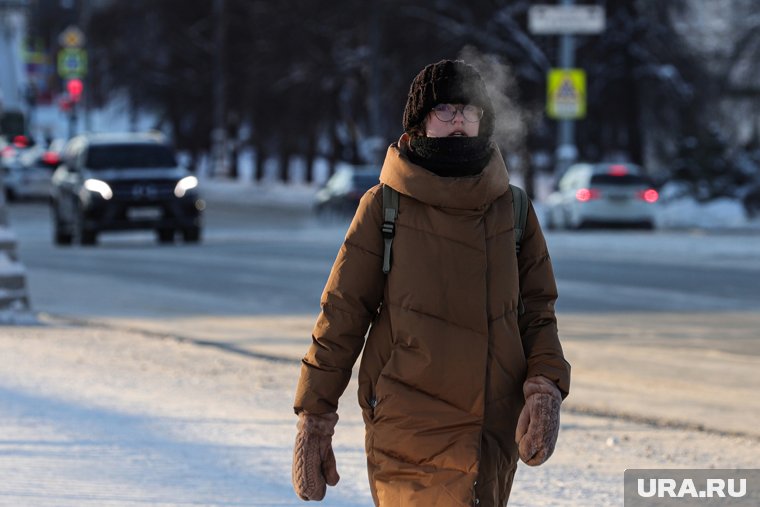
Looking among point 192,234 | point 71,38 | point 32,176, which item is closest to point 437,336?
point 192,234

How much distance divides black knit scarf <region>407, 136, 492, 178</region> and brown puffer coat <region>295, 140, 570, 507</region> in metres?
0.04

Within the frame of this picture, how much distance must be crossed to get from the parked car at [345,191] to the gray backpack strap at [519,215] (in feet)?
107

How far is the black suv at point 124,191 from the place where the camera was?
87.4 feet

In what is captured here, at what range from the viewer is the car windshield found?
27.4 m

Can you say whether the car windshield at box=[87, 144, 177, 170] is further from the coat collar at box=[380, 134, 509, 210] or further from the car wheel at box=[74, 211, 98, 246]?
the coat collar at box=[380, 134, 509, 210]

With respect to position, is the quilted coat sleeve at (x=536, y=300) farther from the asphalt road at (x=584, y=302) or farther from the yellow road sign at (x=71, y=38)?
the yellow road sign at (x=71, y=38)

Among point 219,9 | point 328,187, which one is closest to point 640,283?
point 328,187

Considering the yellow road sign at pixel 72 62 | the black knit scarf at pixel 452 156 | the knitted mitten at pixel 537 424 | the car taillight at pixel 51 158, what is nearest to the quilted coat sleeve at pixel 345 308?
the black knit scarf at pixel 452 156

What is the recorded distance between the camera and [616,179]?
32.7m

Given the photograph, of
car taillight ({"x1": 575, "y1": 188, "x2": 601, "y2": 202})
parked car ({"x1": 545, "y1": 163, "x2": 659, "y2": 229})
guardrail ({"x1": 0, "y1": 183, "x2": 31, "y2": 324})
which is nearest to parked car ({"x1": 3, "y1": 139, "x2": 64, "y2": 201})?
parked car ({"x1": 545, "y1": 163, "x2": 659, "y2": 229})

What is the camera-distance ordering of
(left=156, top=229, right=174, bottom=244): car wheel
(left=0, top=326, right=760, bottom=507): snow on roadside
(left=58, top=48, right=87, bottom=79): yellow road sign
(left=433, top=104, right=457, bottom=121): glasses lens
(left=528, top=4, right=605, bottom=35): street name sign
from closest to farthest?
1. (left=433, top=104, right=457, bottom=121): glasses lens
2. (left=0, top=326, right=760, bottom=507): snow on roadside
3. (left=156, top=229, right=174, bottom=244): car wheel
4. (left=528, top=4, right=605, bottom=35): street name sign
5. (left=58, top=48, right=87, bottom=79): yellow road sign

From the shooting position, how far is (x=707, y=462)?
7.84m

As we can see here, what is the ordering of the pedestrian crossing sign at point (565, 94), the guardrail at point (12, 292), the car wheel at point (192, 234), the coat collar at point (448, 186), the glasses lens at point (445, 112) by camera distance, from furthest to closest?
the pedestrian crossing sign at point (565, 94)
the car wheel at point (192, 234)
the guardrail at point (12, 292)
the glasses lens at point (445, 112)
the coat collar at point (448, 186)

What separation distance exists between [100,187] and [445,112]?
74.4 feet
